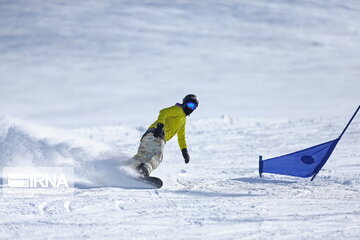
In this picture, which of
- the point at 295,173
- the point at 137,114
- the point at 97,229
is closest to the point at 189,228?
the point at 97,229

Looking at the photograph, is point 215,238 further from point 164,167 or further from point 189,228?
point 164,167

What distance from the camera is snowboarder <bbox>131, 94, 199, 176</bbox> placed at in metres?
6.81

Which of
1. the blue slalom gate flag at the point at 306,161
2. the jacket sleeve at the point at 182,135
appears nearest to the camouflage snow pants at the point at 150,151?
the jacket sleeve at the point at 182,135

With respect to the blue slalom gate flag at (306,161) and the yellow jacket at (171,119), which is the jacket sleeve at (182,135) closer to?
the yellow jacket at (171,119)

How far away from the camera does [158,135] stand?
6.93 meters

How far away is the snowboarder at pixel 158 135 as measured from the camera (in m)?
6.81

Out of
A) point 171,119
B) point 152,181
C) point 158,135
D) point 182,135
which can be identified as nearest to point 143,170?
point 152,181

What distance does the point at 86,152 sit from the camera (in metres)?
7.41

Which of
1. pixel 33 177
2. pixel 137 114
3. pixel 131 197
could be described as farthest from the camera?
pixel 137 114

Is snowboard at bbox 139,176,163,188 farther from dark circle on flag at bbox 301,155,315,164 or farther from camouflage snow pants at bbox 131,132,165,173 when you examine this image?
dark circle on flag at bbox 301,155,315,164

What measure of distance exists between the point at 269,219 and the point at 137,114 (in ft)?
65.7

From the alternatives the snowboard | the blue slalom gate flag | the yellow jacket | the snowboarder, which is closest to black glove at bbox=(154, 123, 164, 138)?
the snowboarder

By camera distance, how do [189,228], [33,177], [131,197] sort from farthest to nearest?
1. [33,177]
2. [131,197]
3. [189,228]

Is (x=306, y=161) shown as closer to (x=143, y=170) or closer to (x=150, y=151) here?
(x=150, y=151)
